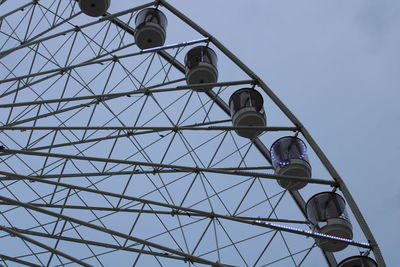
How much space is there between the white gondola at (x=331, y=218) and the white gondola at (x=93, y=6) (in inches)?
355

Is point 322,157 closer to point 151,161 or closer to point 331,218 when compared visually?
point 331,218

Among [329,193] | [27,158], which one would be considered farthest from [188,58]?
[27,158]

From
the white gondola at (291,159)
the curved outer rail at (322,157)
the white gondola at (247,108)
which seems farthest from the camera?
the white gondola at (247,108)

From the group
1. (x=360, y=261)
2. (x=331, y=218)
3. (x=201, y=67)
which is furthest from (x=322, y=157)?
(x=201, y=67)

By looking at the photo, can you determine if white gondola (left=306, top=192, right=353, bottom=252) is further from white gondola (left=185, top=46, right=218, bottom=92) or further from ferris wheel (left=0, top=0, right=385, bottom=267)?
white gondola (left=185, top=46, right=218, bottom=92)

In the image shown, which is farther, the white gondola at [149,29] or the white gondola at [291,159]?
the white gondola at [149,29]

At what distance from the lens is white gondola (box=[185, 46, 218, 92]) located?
1589 centimetres

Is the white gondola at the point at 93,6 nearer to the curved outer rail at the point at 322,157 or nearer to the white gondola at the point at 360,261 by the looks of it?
the curved outer rail at the point at 322,157

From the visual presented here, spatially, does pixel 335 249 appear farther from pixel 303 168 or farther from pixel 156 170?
pixel 156 170

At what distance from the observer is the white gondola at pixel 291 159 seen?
12742 millimetres

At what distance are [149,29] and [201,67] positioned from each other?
2074 mm

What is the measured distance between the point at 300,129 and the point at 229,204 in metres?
21.0

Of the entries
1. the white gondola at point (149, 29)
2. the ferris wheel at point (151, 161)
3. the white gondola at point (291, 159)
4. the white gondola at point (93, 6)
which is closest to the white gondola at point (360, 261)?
the ferris wheel at point (151, 161)

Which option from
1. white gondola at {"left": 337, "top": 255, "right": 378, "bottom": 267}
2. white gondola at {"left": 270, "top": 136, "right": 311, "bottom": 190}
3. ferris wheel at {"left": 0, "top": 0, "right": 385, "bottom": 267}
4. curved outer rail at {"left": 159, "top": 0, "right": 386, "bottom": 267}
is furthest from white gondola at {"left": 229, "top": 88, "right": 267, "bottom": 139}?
white gondola at {"left": 337, "top": 255, "right": 378, "bottom": 267}
